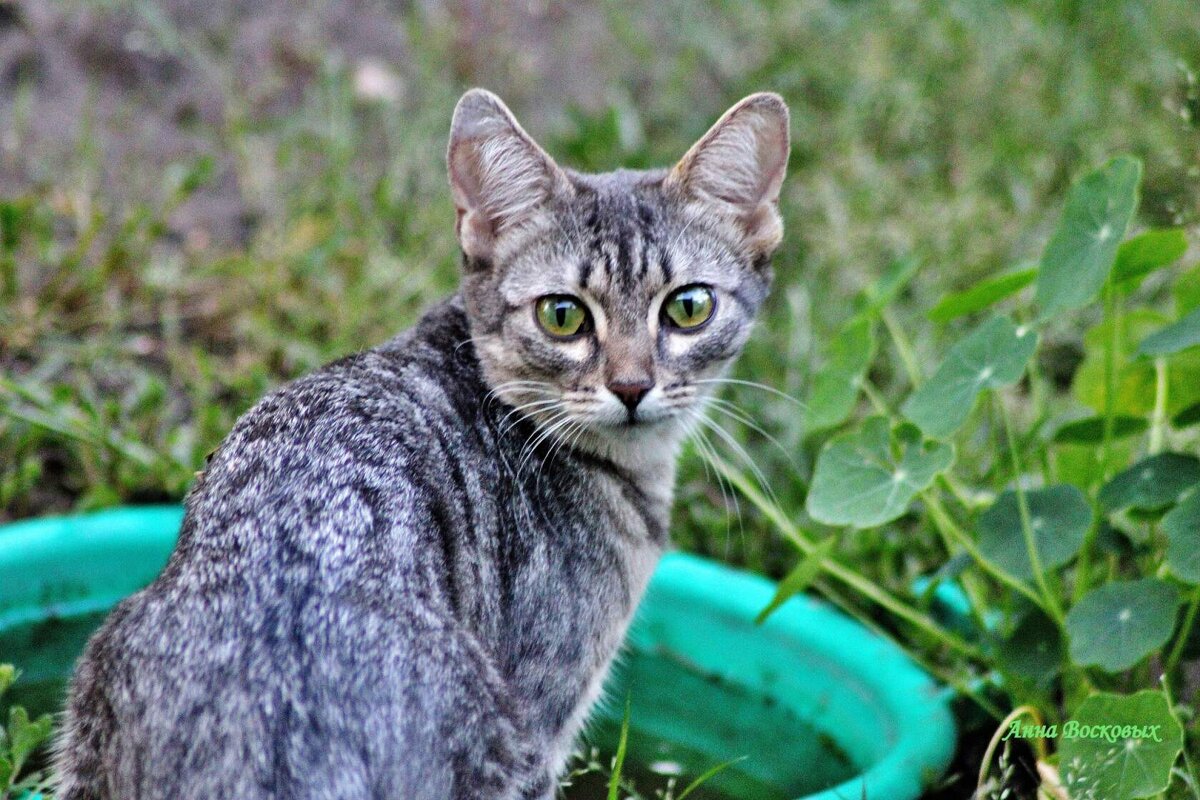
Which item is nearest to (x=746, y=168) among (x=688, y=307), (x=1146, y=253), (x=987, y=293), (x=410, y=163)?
(x=688, y=307)

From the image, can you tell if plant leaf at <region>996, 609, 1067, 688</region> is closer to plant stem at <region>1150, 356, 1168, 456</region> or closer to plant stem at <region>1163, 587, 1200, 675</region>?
plant stem at <region>1163, 587, 1200, 675</region>

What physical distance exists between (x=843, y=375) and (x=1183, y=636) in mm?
1099

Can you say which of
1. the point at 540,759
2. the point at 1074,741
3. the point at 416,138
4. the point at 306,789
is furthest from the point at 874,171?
the point at 306,789

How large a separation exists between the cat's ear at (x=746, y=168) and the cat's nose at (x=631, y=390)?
1.96 ft

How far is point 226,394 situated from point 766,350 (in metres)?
2.05

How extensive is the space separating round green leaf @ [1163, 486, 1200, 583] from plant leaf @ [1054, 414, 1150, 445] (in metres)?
0.36

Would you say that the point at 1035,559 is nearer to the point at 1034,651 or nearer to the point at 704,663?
the point at 1034,651

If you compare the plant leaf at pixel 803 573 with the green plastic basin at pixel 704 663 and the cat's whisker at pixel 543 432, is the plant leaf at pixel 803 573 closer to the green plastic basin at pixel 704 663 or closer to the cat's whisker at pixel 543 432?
the green plastic basin at pixel 704 663

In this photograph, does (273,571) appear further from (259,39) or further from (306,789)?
(259,39)

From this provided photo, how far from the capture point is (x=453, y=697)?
2.26m

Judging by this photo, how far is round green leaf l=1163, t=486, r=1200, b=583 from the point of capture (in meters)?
2.79

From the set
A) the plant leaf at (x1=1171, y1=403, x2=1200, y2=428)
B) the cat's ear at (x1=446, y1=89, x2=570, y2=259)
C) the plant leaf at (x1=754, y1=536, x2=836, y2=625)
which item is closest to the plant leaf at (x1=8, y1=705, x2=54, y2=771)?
the cat's ear at (x1=446, y1=89, x2=570, y2=259)

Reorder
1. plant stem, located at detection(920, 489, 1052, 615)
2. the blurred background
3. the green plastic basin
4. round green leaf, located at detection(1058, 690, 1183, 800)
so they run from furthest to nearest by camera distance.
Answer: the blurred background
the green plastic basin
plant stem, located at detection(920, 489, 1052, 615)
round green leaf, located at detection(1058, 690, 1183, 800)

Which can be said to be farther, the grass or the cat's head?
the grass
